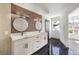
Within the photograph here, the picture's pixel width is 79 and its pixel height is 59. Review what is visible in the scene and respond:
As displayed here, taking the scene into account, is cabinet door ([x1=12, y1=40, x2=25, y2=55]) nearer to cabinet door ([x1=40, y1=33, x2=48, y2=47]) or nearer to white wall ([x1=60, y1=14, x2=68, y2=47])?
cabinet door ([x1=40, y1=33, x2=48, y2=47])

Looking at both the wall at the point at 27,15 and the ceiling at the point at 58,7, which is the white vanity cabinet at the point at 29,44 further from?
the ceiling at the point at 58,7

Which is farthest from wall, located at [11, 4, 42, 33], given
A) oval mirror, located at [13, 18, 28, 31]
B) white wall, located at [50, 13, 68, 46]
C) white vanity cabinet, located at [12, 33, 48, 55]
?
white wall, located at [50, 13, 68, 46]

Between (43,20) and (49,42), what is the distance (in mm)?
446

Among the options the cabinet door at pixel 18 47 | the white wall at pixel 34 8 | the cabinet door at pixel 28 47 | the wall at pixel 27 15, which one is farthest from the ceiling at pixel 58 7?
→ the cabinet door at pixel 18 47

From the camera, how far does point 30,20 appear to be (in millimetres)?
2191

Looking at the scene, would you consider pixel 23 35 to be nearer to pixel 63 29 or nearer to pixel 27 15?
pixel 27 15

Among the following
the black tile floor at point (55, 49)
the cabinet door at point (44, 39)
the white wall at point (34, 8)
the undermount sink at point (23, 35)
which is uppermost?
the white wall at point (34, 8)

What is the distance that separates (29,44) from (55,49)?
1.68ft

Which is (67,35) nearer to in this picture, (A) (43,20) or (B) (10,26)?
(A) (43,20)

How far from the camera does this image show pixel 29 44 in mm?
2174

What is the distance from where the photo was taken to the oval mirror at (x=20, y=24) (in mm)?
2111

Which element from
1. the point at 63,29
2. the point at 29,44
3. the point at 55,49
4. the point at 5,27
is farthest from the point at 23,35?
the point at 63,29

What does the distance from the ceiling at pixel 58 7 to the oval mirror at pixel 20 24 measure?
1.38ft
